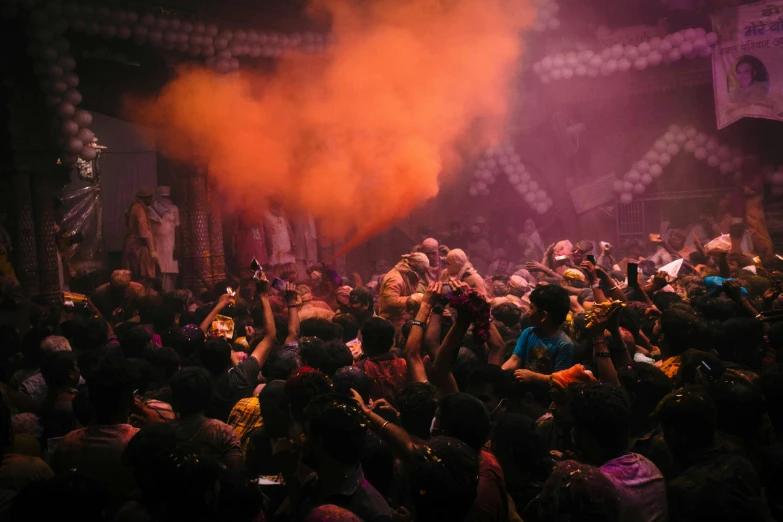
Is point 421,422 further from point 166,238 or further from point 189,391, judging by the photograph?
point 166,238

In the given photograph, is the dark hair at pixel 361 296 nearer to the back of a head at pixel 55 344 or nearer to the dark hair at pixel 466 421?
the back of a head at pixel 55 344

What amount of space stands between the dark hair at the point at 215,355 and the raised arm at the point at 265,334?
0.40 metres

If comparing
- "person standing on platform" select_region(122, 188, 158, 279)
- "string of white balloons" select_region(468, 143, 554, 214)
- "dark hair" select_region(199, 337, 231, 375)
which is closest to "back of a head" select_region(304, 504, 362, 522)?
"dark hair" select_region(199, 337, 231, 375)

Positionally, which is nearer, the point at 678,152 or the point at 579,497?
the point at 579,497

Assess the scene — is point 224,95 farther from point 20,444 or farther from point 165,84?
point 20,444

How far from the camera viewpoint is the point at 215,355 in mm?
4570

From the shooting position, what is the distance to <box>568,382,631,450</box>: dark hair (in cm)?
306

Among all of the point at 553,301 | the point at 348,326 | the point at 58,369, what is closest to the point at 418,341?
the point at 553,301

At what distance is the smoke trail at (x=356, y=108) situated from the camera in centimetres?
1370

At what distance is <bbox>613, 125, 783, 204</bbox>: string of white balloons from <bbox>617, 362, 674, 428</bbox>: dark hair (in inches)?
603

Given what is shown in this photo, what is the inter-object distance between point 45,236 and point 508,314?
26.2ft

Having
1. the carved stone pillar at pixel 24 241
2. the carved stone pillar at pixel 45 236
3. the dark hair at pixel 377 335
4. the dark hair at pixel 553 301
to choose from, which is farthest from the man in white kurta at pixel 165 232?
the dark hair at pixel 553 301

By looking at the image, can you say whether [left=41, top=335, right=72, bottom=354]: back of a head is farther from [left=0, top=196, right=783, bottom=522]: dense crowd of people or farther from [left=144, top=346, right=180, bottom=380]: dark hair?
[left=144, top=346, right=180, bottom=380]: dark hair

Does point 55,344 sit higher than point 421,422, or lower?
higher
